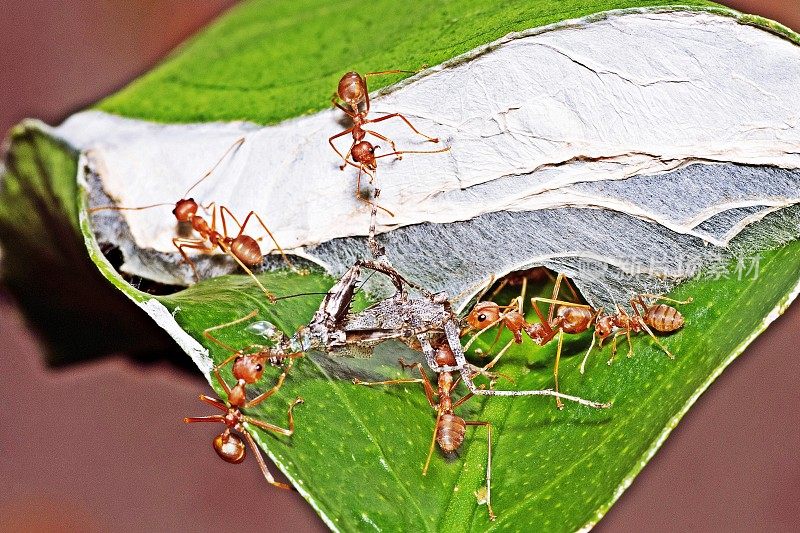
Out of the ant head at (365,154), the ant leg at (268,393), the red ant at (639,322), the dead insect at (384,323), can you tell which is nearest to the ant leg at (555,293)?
the red ant at (639,322)

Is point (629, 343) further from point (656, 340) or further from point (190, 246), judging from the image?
point (190, 246)

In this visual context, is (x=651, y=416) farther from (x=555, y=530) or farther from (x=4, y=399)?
(x=4, y=399)

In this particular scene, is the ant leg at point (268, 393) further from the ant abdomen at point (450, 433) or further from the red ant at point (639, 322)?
the red ant at point (639, 322)

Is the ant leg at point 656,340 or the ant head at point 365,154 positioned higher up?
the ant head at point 365,154

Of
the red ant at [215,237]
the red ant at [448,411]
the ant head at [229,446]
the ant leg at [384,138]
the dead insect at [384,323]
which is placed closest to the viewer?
the red ant at [448,411]

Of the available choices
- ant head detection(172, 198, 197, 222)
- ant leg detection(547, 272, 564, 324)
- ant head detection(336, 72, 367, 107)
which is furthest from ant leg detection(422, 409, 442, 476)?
ant head detection(172, 198, 197, 222)

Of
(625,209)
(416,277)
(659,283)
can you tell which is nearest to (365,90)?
(416,277)
